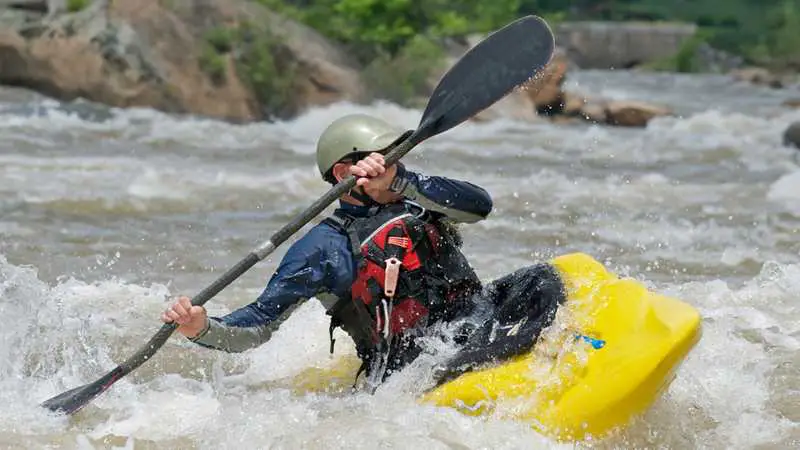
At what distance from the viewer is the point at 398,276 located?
3631 millimetres

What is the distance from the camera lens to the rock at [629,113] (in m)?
17.6

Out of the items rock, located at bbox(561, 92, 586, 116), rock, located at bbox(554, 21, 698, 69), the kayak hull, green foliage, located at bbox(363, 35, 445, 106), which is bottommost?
rock, located at bbox(554, 21, 698, 69)

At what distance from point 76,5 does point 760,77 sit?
16.5 meters

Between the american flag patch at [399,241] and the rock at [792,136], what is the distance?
37.8 ft

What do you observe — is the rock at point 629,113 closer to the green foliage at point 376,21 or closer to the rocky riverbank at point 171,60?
the green foliage at point 376,21

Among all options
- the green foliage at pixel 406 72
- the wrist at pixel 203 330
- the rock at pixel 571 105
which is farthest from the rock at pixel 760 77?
the wrist at pixel 203 330

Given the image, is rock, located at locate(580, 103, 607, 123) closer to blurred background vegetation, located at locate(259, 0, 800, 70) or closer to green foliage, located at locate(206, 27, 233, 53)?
blurred background vegetation, located at locate(259, 0, 800, 70)

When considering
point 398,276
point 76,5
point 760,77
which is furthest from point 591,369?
point 760,77

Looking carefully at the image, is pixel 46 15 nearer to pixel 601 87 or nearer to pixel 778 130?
pixel 778 130

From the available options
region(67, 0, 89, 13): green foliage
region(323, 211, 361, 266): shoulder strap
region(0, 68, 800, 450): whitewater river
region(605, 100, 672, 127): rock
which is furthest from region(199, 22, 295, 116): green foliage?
region(323, 211, 361, 266): shoulder strap

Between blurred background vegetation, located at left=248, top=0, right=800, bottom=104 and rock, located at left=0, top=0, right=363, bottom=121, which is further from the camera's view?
blurred background vegetation, located at left=248, top=0, right=800, bottom=104

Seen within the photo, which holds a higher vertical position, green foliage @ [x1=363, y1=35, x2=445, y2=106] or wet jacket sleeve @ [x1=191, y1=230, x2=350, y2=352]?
wet jacket sleeve @ [x1=191, y1=230, x2=350, y2=352]

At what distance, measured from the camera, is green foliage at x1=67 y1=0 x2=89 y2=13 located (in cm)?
1602

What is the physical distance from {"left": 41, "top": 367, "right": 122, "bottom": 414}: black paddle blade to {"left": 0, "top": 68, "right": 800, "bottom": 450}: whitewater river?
0.04 meters
